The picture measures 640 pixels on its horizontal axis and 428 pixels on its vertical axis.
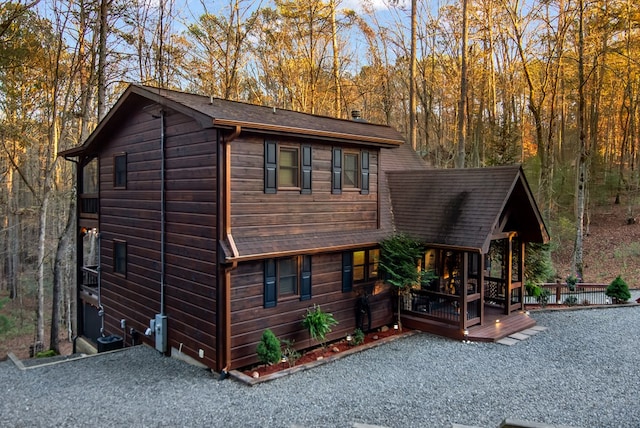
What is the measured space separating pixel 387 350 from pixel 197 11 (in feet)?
56.5

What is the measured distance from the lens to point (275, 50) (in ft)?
73.6

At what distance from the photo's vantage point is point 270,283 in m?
8.33

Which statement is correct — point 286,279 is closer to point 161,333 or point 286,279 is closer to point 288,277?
point 288,277

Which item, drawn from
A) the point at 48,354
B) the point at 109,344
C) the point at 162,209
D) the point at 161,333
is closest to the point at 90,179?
the point at 48,354

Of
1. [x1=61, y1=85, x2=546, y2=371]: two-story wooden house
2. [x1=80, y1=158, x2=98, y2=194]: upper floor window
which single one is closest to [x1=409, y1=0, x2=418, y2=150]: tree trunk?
[x1=61, y1=85, x2=546, y2=371]: two-story wooden house

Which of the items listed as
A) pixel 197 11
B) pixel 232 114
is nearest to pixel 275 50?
pixel 197 11

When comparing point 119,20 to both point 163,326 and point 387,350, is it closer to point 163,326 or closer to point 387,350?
point 163,326

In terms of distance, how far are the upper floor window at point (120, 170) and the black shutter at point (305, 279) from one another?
16.8ft

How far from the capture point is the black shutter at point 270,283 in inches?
325

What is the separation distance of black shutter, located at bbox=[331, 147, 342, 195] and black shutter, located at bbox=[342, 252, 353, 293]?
1.50 meters

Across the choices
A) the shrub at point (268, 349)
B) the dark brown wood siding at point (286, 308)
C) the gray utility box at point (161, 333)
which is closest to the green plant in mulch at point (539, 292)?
the dark brown wood siding at point (286, 308)

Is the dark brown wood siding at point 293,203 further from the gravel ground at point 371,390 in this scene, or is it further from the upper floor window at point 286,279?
the gravel ground at point 371,390

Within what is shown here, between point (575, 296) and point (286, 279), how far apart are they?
11.2 metres

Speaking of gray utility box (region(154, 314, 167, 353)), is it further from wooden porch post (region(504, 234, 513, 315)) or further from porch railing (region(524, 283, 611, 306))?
porch railing (region(524, 283, 611, 306))
